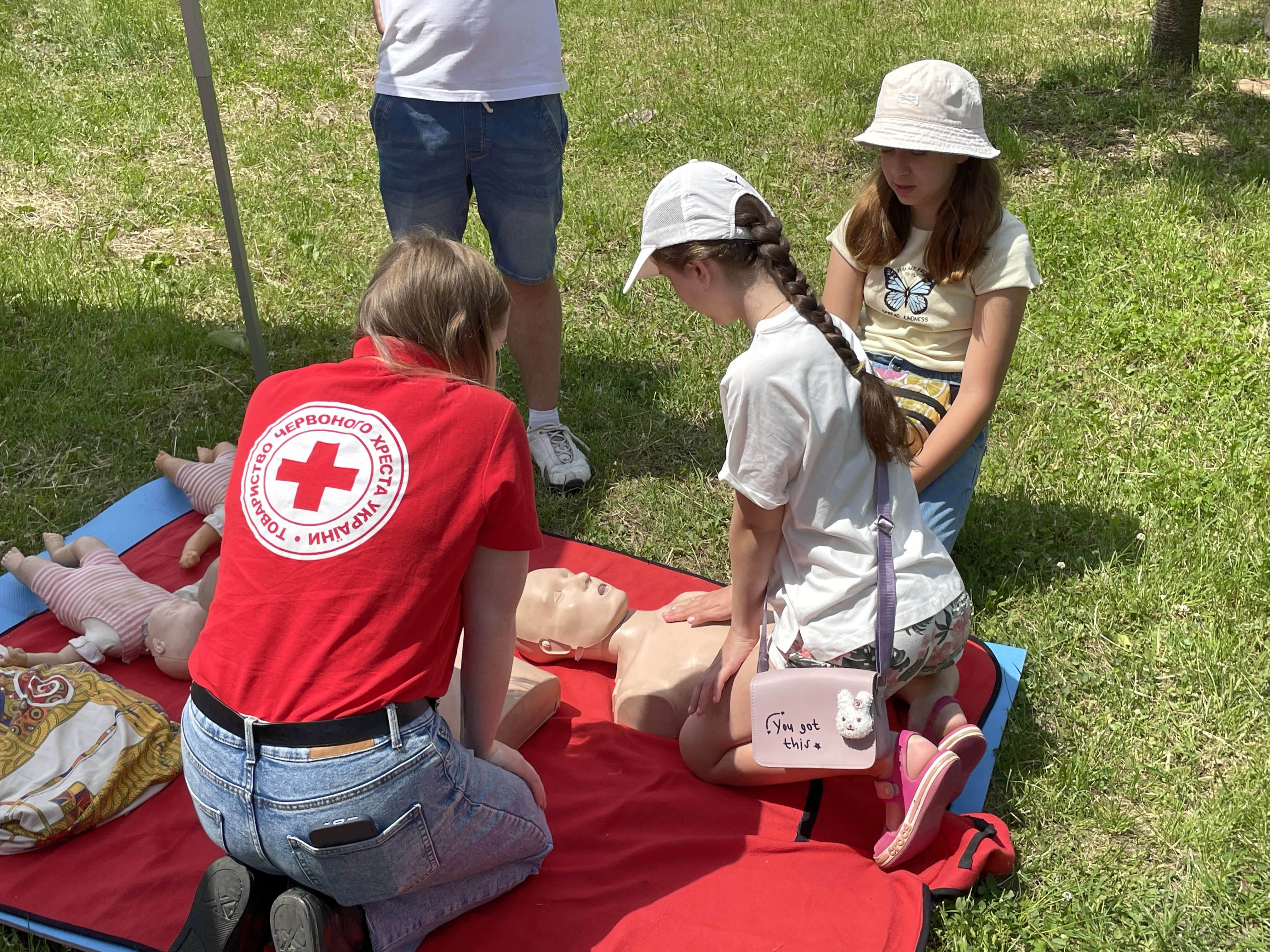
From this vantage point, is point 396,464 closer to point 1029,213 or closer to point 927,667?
point 927,667

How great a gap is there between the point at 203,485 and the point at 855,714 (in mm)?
2370

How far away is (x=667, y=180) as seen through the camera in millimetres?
2328

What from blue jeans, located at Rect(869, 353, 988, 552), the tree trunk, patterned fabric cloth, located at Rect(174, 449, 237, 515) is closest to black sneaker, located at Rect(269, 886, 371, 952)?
patterned fabric cloth, located at Rect(174, 449, 237, 515)

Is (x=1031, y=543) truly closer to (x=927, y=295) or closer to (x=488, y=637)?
(x=927, y=295)

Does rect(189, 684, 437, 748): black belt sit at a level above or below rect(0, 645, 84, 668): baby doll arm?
above

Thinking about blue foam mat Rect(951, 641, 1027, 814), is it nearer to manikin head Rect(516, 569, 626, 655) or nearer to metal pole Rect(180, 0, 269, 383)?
manikin head Rect(516, 569, 626, 655)

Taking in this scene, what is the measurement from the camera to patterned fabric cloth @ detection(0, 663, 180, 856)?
2.46 metres

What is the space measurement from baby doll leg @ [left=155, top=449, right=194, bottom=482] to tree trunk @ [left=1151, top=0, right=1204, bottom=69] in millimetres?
6346

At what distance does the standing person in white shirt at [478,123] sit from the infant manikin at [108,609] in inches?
43.4

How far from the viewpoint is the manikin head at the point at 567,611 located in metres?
3.02

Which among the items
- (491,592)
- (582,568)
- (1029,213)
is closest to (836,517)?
(491,592)

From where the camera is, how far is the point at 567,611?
302cm

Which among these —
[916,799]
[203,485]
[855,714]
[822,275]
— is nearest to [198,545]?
[203,485]

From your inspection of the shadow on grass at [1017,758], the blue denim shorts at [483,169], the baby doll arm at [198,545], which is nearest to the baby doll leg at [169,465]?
the baby doll arm at [198,545]
